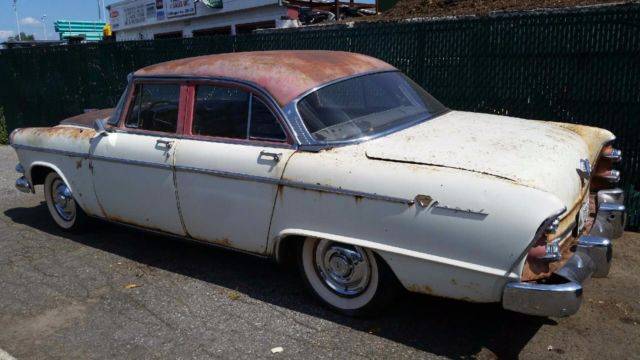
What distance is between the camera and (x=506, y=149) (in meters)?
3.25

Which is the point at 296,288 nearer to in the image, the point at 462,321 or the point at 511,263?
the point at 462,321

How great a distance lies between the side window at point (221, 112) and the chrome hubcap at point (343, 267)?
0.99 metres

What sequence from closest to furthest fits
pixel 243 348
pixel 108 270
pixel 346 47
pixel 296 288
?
pixel 243 348
pixel 296 288
pixel 108 270
pixel 346 47

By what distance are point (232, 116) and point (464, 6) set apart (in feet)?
25.5

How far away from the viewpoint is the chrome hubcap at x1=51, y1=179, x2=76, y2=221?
5.46m

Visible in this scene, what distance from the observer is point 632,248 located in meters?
4.75

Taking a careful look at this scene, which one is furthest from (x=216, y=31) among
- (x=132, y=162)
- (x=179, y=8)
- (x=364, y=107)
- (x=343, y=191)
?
(x=343, y=191)

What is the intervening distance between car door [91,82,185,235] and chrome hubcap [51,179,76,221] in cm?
73

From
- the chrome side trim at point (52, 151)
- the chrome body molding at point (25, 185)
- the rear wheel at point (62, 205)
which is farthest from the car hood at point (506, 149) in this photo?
the chrome body molding at point (25, 185)

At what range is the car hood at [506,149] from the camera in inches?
118

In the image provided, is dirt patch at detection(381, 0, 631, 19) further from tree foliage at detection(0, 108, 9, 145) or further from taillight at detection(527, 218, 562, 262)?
tree foliage at detection(0, 108, 9, 145)

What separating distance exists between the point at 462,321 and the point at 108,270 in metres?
2.83

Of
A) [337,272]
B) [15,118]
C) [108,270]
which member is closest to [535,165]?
[337,272]

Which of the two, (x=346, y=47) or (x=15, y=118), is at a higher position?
(x=346, y=47)
